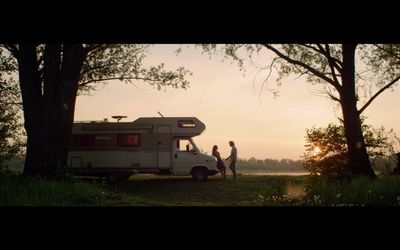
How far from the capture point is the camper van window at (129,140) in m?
20.2

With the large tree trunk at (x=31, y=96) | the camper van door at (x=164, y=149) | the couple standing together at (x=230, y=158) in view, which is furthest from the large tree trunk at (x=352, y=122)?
the large tree trunk at (x=31, y=96)

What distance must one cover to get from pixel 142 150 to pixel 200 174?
9.12ft

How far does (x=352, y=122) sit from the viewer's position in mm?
15031

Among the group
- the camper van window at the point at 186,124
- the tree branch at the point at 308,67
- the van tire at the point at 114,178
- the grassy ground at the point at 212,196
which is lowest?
the grassy ground at the point at 212,196

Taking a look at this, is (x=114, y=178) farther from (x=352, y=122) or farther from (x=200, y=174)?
(x=352, y=122)

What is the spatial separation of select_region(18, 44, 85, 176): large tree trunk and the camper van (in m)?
6.17

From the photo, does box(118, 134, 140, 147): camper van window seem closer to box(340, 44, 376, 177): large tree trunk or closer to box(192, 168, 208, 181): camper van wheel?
box(192, 168, 208, 181): camper van wheel

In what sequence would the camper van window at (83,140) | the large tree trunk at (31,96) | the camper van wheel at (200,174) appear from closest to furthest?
the large tree trunk at (31,96), the camper van wheel at (200,174), the camper van window at (83,140)

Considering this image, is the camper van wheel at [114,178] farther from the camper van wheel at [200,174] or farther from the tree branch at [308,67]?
the tree branch at [308,67]

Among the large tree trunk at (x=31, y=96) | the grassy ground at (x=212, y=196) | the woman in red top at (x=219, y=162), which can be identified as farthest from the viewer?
the woman in red top at (x=219, y=162)
